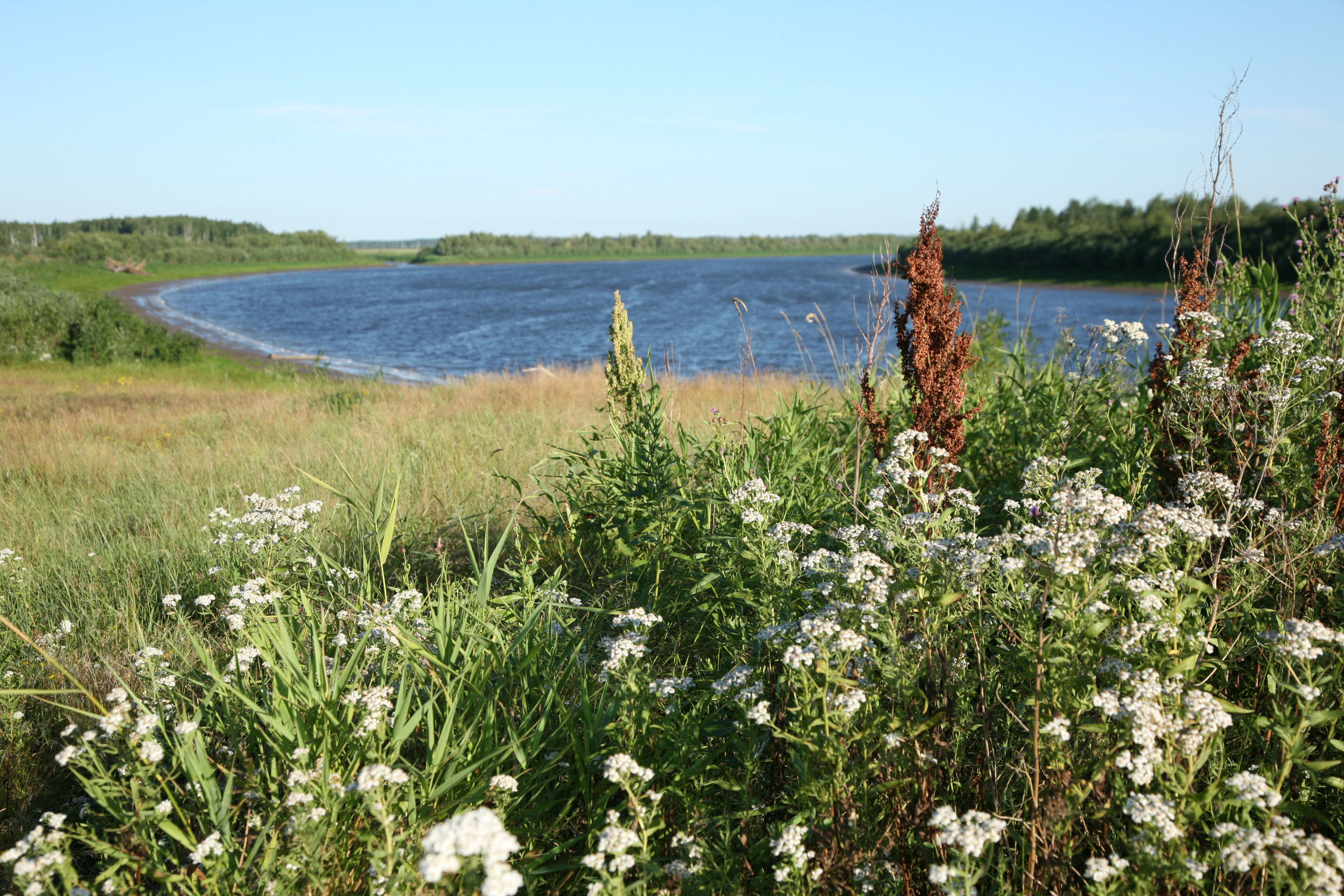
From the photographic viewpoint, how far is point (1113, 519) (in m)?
2.21

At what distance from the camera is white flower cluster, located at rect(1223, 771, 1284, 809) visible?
177 cm

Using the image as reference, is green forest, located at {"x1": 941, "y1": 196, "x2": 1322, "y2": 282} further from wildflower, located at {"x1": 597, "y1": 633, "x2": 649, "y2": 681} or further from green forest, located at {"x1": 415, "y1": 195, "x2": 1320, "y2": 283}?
wildflower, located at {"x1": 597, "y1": 633, "x2": 649, "y2": 681}

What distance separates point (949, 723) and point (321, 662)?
7.42 feet

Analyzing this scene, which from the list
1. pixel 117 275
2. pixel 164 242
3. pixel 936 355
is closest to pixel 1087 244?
pixel 936 355

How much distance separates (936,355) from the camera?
448cm

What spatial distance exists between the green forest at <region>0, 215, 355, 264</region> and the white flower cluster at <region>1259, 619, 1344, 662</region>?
10156 cm

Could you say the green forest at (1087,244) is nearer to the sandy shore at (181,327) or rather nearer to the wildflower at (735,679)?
the sandy shore at (181,327)

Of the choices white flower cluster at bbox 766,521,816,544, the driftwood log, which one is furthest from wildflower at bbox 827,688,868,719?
the driftwood log

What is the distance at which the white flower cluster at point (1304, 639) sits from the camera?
1944 millimetres

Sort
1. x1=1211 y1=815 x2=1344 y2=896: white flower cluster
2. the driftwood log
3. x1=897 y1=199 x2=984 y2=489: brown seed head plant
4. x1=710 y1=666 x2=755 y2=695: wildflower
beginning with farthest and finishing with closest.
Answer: the driftwood log < x1=897 y1=199 x2=984 y2=489: brown seed head plant < x1=710 y1=666 x2=755 y2=695: wildflower < x1=1211 y1=815 x2=1344 y2=896: white flower cluster

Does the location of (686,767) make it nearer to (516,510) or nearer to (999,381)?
(516,510)

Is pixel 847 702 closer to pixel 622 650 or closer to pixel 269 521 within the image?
pixel 622 650

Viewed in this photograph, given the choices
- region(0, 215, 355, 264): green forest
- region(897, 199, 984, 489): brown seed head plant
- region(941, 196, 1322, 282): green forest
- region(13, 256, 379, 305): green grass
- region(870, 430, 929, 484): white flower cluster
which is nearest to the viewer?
region(870, 430, 929, 484): white flower cluster

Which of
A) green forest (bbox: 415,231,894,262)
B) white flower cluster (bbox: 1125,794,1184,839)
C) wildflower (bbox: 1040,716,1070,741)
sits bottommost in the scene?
white flower cluster (bbox: 1125,794,1184,839)
